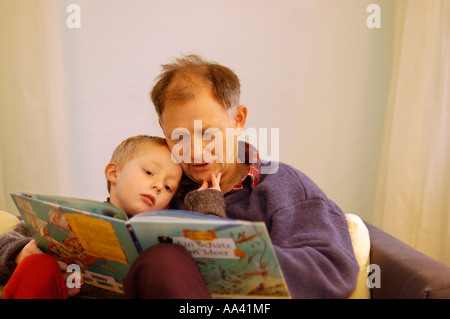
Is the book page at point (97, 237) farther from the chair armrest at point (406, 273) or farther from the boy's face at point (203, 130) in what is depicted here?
the chair armrest at point (406, 273)

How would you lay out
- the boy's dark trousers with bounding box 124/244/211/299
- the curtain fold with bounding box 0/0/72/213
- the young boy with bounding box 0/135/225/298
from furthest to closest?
the curtain fold with bounding box 0/0/72/213 < the young boy with bounding box 0/135/225/298 < the boy's dark trousers with bounding box 124/244/211/299

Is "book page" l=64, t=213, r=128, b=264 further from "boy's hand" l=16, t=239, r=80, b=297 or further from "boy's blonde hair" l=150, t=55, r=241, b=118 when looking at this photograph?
"boy's blonde hair" l=150, t=55, r=241, b=118

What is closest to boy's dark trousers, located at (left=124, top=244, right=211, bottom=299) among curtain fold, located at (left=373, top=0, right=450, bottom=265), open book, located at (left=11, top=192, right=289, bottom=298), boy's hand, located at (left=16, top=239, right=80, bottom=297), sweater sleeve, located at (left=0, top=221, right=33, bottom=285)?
open book, located at (left=11, top=192, right=289, bottom=298)

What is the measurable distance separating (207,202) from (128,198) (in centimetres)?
22

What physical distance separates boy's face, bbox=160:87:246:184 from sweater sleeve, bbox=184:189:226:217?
0.09m

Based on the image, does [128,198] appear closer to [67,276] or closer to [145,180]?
[145,180]

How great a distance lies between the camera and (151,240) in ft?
2.71

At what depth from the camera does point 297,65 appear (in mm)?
1894

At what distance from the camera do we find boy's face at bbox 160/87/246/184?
44.3 inches

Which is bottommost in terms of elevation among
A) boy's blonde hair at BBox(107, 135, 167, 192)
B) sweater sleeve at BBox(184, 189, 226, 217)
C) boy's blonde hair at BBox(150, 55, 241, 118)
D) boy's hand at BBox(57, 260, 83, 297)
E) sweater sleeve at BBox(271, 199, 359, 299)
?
boy's hand at BBox(57, 260, 83, 297)

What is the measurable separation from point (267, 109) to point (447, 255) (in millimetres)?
929

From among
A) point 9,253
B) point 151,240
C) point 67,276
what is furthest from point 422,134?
point 9,253

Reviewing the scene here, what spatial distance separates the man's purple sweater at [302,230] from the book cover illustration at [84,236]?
329mm

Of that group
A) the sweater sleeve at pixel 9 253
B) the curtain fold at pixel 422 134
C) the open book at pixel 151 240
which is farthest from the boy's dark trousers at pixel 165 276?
the curtain fold at pixel 422 134
